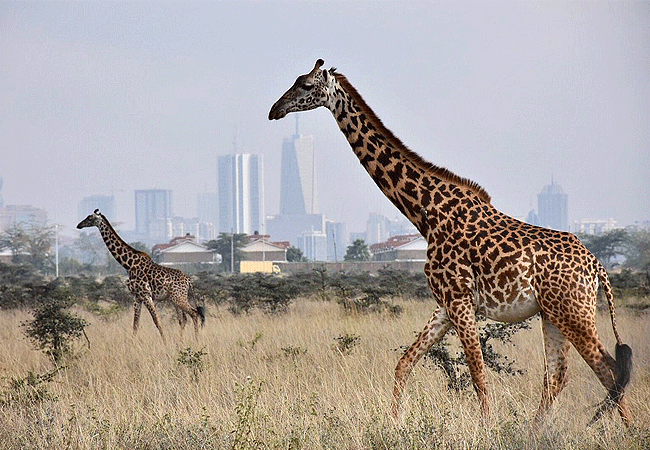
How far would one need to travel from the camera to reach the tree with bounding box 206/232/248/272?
82938 mm

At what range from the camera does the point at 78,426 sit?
5523 mm

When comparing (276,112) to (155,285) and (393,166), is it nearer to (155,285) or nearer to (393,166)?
(393,166)

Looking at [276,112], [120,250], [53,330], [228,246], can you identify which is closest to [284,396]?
[276,112]

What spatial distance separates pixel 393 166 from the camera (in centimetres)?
597

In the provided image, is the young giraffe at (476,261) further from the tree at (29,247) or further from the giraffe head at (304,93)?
the tree at (29,247)

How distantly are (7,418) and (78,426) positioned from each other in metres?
1.12

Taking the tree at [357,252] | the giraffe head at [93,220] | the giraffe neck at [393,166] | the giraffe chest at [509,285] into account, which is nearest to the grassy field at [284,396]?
the giraffe chest at [509,285]

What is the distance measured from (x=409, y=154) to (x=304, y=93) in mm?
839

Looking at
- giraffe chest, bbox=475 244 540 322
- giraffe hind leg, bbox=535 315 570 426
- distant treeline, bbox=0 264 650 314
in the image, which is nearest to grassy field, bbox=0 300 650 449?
giraffe hind leg, bbox=535 315 570 426

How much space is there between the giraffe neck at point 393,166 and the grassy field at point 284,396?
4.02 ft

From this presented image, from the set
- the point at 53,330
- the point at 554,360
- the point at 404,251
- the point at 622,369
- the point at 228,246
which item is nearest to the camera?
the point at 622,369

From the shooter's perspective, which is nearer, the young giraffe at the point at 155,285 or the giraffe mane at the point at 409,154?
the giraffe mane at the point at 409,154

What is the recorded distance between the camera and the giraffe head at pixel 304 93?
19.3 ft

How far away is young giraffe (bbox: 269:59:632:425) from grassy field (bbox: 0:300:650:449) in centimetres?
34
